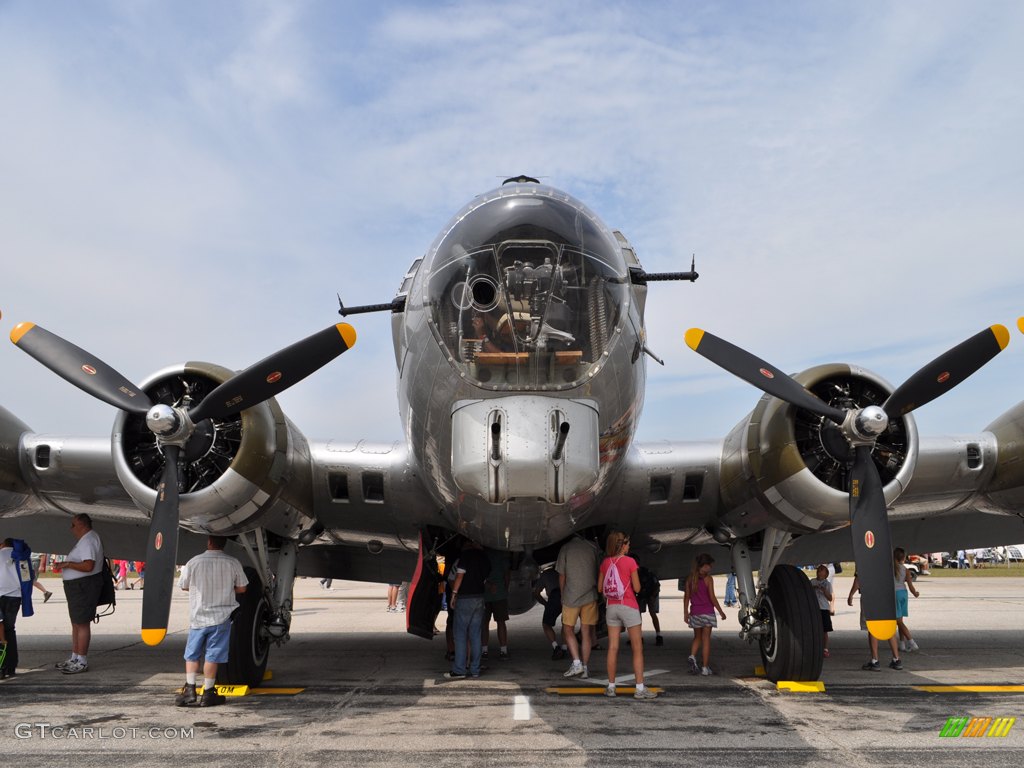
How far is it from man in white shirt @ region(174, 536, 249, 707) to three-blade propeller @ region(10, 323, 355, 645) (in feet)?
1.13

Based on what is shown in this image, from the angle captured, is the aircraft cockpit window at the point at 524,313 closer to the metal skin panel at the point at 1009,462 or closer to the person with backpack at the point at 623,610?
the person with backpack at the point at 623,610

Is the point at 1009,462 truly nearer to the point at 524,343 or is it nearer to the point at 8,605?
the point at 524,343

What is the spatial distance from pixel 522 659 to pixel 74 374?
20.7 ft

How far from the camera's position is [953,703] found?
6957 millimetres

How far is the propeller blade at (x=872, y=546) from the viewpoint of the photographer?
6648mm

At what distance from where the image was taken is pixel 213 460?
24.6 ft

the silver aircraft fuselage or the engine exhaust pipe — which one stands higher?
the silver aircraft fuselage

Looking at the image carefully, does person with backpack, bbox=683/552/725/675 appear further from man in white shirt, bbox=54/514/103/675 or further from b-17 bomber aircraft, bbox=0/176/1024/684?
man in white shirt, bbox=54/514/103/675

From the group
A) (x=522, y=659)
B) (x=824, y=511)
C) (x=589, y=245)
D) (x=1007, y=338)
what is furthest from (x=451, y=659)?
(x=1007, y=338)

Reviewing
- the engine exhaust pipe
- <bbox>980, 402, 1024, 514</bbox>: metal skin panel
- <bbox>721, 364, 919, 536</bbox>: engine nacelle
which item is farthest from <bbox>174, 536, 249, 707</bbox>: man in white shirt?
<bbox>980, 402, 1024, 514</bbox>: metal skin panel

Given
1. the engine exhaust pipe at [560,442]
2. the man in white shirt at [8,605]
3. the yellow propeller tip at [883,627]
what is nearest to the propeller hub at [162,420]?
the engine exhaust pipe at [560,442]

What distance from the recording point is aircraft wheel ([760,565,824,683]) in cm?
784

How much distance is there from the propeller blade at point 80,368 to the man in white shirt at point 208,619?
4.93ft

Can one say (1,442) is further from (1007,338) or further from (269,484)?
(1007,338)
